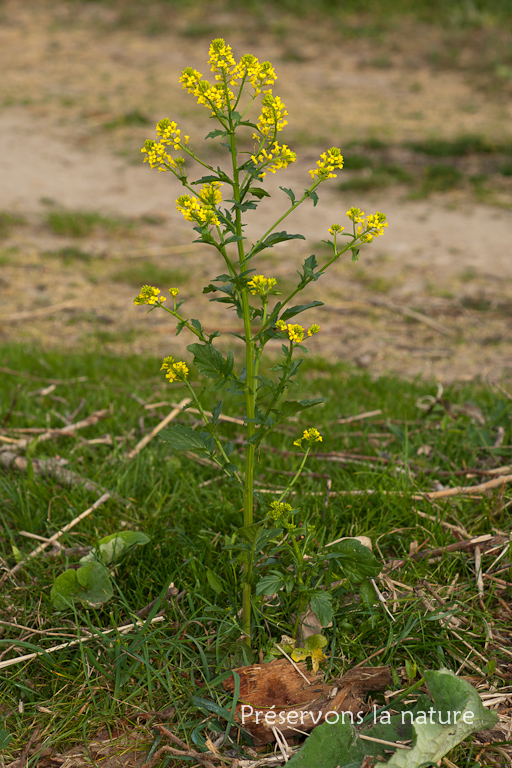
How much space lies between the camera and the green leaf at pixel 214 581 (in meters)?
1.86

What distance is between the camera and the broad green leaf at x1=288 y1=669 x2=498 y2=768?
144 cm

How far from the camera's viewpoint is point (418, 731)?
1433 mm

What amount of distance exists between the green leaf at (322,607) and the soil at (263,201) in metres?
2.43

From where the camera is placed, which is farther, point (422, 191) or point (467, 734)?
point (422, 191)

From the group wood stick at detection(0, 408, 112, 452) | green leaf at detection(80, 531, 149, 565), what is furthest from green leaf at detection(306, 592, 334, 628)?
wood stick at detection(0, 408, 112, 452)

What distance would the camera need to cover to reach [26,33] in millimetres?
12242

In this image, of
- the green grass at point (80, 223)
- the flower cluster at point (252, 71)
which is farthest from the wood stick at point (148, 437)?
the green grass at point (80, 223)

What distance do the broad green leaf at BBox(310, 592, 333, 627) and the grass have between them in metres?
0.19

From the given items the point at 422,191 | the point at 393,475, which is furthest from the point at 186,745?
the point at 422,191

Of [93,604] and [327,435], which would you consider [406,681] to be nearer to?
[93,604]

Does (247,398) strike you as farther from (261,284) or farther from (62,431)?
(62,431)

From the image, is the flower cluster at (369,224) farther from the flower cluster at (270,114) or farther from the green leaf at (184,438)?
the green leaf at (184,438)

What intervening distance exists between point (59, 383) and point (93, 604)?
181 centimetres

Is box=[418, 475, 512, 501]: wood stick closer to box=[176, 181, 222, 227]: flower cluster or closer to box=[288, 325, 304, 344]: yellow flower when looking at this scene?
box=[288, 325, 304, 344]: yellow flower
